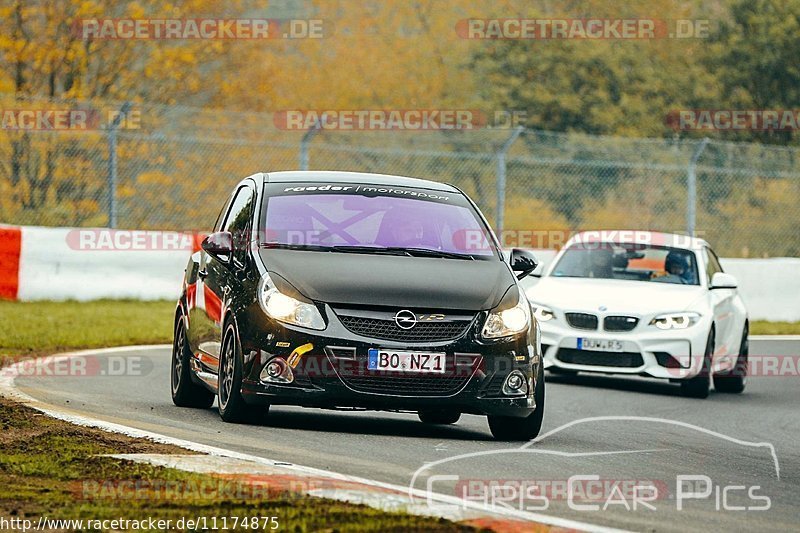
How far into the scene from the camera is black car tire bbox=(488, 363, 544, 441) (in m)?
10.5

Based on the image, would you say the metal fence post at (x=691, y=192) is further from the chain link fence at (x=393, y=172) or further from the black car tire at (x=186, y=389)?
the black car tire at (x=186, y=389)

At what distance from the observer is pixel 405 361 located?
985 centimetres

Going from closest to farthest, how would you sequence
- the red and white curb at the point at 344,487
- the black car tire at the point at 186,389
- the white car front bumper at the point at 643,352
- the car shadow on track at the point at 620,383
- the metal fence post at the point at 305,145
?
1. the red and white curb at the point at 344,487
2. the black car tire at the point at 186,389
3. the white car front bumper at the point at 643,352
4. the car shadow on track at the point at 620,383
5. the metal fence post at the point at 305,145

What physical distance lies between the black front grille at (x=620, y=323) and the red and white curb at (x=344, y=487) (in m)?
6.54

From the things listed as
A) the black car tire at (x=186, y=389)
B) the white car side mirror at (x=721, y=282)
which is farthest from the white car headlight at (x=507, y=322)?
the white car side mirror at (x=721, y=282)

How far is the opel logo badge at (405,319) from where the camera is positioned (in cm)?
983

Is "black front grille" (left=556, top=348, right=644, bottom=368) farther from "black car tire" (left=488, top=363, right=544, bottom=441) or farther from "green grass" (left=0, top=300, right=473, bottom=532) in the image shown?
"green grass" (left=0, top=300, right=473, bottom=532)

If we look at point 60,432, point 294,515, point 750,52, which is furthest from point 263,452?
point 750,52

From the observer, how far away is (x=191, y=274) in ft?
39.5

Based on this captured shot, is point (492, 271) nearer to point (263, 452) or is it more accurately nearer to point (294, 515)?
point (263, 452)

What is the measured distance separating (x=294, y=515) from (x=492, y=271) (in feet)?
13.1

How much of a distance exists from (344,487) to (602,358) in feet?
A: 25.9

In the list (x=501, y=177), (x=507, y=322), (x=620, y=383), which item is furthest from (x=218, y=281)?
(x=501, y=177)

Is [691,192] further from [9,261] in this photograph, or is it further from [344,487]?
[344,487]
